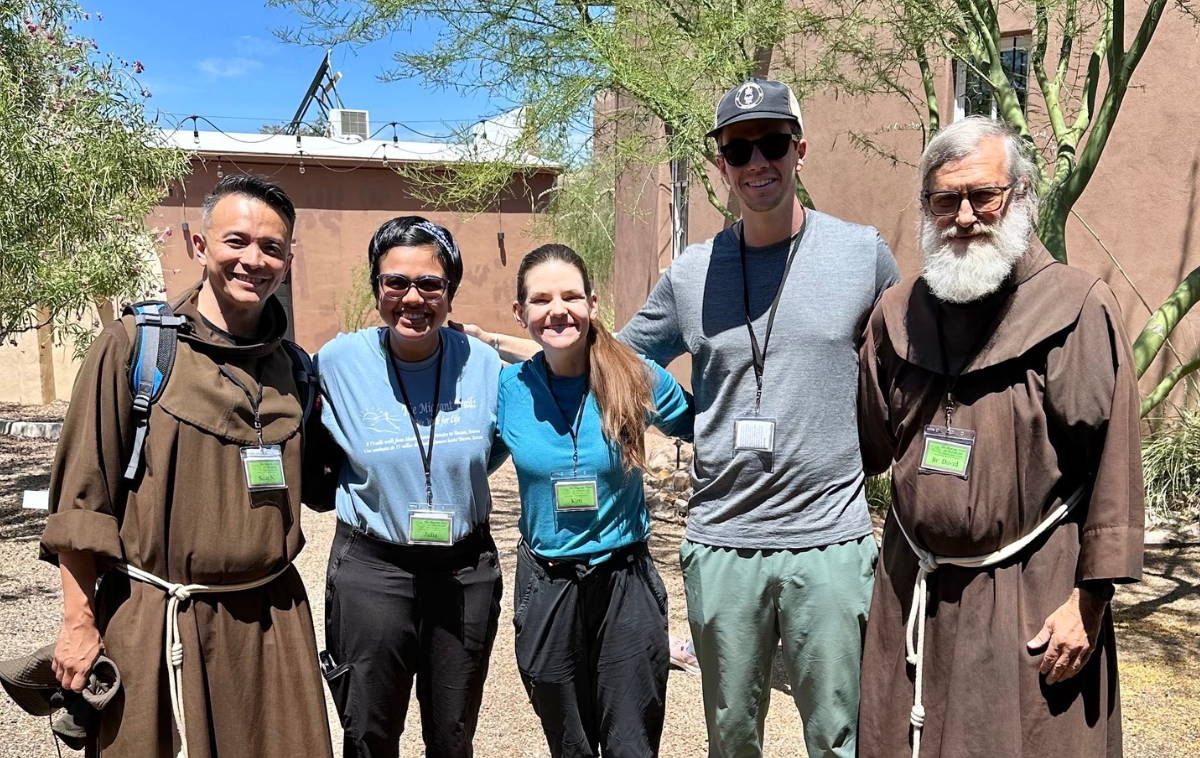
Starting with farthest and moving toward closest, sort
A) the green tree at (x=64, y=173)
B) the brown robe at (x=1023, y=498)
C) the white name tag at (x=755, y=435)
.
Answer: the green tree at (x=64, y=173)
the white name tag at (x=755, y=435)
the brown robe at (x=1023, y=498)

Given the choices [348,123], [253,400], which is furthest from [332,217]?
[253,400]

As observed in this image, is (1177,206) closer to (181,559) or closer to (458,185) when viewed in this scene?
(458,185)

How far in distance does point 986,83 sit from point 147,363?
6.78 metres

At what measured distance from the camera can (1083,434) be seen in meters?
2.21

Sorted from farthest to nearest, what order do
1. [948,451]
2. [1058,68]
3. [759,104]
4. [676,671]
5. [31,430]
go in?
[31,430], [1058,68], [676,671], [759,104], [948,451]

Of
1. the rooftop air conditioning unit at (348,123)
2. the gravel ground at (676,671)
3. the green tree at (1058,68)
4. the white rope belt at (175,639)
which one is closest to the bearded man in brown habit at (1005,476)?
the white rope belt at (175,639)

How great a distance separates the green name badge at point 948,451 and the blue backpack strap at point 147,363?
5.86 feet

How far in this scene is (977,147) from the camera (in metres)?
2.31

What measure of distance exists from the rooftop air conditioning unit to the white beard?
63.5 feet

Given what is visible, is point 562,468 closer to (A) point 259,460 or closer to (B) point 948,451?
(A) point 259,460

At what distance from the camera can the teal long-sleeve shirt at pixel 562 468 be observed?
2703 millimetres

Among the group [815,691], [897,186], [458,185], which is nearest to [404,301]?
[815,691]

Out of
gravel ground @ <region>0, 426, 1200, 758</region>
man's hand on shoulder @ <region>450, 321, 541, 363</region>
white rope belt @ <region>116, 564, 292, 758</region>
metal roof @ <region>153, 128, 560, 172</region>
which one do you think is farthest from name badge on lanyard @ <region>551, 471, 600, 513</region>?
metal roof @ <region>153, 128, 560, 172</region>

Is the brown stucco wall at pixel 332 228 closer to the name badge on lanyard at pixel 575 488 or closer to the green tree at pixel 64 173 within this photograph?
the green tree at pixel 64 173
